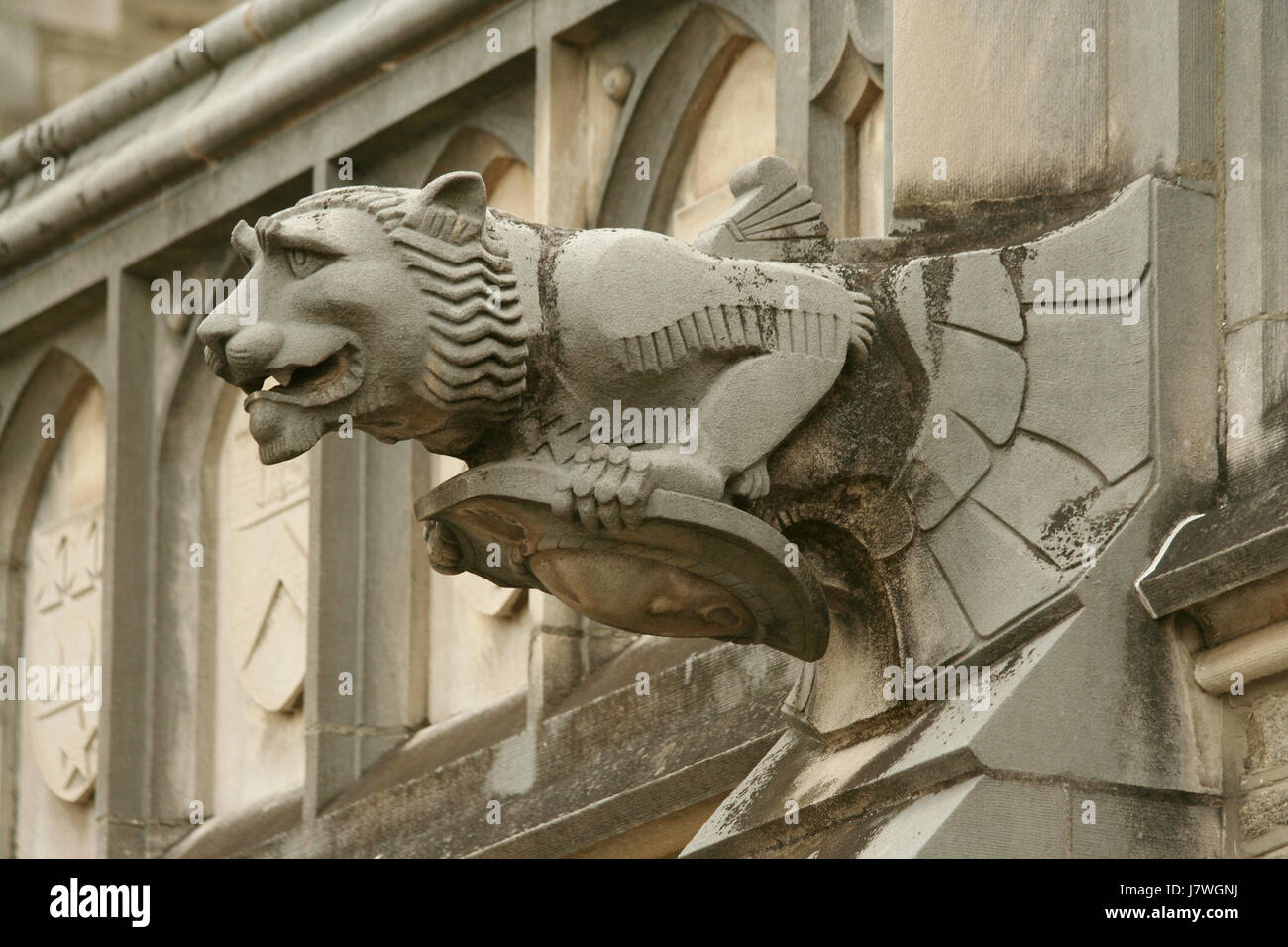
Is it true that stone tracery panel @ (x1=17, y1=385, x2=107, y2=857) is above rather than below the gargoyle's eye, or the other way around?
below

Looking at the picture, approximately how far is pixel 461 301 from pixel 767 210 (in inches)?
25.8

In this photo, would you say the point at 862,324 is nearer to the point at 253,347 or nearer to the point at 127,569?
the point at 253,347

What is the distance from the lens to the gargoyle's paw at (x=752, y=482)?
4.64m

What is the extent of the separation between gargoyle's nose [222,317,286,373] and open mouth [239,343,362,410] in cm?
3

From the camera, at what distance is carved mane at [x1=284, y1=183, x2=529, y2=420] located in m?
4.48

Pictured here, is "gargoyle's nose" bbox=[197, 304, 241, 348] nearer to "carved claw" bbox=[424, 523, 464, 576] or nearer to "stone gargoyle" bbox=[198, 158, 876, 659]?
"stone gargoyle" bbox=[198, 158, 876, 659]

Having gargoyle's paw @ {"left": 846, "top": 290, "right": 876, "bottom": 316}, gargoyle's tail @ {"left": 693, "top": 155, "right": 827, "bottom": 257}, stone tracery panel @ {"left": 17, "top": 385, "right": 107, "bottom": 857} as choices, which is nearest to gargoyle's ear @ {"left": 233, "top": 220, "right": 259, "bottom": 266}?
gargoyle's tail @ {"left": 693, "top": 155, "right": 827, "bottom": 257}

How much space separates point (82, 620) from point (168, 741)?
20.8 inches

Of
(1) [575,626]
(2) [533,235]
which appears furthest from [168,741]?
(2) [533,235]

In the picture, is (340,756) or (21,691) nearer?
(340,756)

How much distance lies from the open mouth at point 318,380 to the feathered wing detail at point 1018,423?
811 mm

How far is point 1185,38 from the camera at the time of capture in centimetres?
484

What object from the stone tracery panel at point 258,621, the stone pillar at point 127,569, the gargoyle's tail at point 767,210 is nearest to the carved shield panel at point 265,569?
the stone tracery panel at point 258,621
